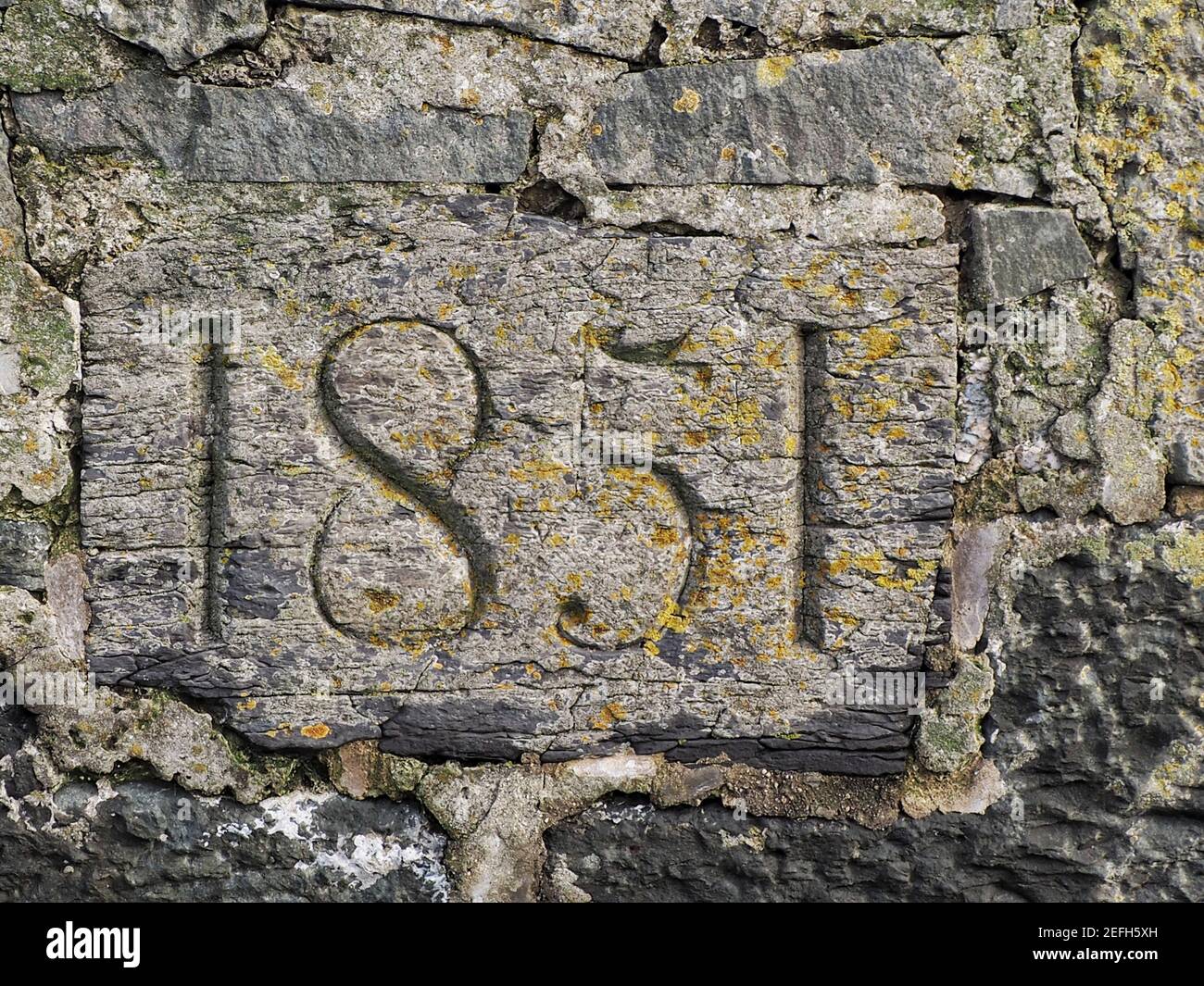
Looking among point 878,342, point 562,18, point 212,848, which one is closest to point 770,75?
point 562,18

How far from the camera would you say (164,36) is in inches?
83.4

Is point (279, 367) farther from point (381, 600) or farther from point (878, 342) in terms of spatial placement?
point (878, 342)

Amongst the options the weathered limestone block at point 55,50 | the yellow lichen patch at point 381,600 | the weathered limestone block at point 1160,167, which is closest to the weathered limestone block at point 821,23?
the weathered limestone block at point 1160,167

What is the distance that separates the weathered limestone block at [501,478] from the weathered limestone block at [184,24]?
1.00ft

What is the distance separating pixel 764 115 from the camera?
7.29 ft

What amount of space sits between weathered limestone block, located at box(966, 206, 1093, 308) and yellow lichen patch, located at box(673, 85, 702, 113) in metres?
0.64

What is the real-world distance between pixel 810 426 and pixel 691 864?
102cm

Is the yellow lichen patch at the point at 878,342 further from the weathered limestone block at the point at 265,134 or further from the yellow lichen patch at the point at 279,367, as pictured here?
the yellow lichen patch at the point at 279,367

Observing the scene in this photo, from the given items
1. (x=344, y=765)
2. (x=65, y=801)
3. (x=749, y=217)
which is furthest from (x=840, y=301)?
(x=65, y=801)

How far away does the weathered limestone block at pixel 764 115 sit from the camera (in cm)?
221

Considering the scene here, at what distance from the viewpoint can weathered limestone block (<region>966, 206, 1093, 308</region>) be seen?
2.26 metres

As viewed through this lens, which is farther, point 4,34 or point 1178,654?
point 1178,654

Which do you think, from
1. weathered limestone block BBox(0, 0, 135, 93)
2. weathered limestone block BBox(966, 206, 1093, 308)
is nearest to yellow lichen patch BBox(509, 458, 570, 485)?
weathered limestone block BBox(966, 206, 1093, 308)

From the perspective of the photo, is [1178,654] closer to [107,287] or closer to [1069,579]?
[1069,579]
